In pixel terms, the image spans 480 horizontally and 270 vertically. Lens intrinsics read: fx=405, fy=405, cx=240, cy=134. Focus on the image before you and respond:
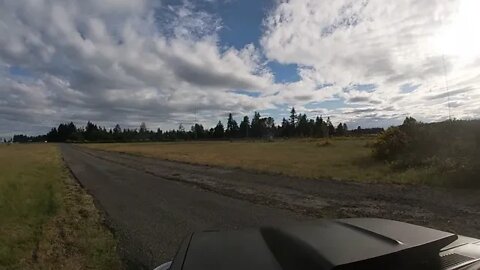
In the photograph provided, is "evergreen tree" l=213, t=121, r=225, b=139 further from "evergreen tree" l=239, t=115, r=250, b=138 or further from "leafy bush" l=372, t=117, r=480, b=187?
"leafy bush" l=372, t=117, r=480, b=187

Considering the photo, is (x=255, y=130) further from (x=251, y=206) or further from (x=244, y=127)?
(x=251, y=206)

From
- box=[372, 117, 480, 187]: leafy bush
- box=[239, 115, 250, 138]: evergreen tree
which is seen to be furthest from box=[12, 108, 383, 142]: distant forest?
box=[372, 117, 480, 187]: leafy bush

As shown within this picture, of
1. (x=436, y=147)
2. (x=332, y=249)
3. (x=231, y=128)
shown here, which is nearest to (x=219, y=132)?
(x=231, y=128)

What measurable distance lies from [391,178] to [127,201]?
10414 mm

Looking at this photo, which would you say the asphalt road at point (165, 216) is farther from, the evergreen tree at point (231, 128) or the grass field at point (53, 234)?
the evergreen tree at point (231, 128)

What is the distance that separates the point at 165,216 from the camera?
9766 millimetres

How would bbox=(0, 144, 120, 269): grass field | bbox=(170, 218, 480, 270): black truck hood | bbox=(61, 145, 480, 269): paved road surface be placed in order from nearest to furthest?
bbox=(170, 218, 480, 270): black truck hood → bbox=(0, 144, 120, 269): grass field → bbox=(61, 145, 480, 269): paved road surface

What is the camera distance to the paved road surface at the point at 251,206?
7.84 meters

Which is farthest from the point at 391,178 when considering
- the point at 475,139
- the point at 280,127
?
the point at 280,127

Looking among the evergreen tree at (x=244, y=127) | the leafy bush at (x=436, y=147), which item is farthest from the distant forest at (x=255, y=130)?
the leafy bush at (x=436, y=147)

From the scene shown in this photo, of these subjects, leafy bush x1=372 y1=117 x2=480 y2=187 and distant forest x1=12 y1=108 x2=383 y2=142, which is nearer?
leafy bush x1=372 y1=117 x2=480 y2=187

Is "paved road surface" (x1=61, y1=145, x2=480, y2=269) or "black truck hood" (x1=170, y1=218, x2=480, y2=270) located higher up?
"black truck hood" (x1=170, y1=218, x2=480, y2=270)

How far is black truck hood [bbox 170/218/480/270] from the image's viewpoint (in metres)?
2.02

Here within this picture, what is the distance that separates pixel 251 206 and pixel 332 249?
8.73 m
